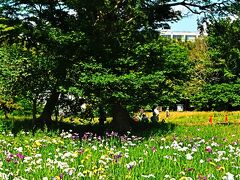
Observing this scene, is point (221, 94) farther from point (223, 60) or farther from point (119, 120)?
point (119, 120)

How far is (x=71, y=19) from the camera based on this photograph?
1744 cm

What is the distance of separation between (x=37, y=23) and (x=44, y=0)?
1071mm

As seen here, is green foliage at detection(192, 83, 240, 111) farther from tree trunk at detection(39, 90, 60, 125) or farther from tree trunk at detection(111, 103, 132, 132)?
tree trunk at detection(39, 90, 60, 125)

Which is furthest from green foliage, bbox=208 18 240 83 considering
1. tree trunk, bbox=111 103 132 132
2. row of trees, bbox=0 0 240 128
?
tree trunk, bbox=111 103 132 132

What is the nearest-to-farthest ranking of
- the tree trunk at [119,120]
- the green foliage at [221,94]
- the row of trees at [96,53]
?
1. the row of trees at [96,53]
2. the tree trunk at [119,120]
3. the green foliage at [221,94]

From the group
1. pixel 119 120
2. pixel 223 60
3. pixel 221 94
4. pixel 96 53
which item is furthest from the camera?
pixel 223 60

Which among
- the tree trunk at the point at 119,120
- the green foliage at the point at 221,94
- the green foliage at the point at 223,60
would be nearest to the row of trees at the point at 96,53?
the tree trunk at the point at 119,120

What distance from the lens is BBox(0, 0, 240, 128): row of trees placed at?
1614cm

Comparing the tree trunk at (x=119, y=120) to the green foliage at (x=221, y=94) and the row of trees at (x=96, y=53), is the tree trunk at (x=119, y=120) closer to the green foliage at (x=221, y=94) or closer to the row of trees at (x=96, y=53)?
the row of trees at (x=96, y=53)

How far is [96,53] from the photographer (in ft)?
55.9

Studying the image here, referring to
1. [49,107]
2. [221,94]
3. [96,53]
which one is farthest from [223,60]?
[96,53]

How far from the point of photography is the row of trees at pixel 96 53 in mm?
16141

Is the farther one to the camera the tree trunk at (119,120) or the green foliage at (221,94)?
the green foliage at (221,94)

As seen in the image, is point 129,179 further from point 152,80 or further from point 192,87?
point 192,87
